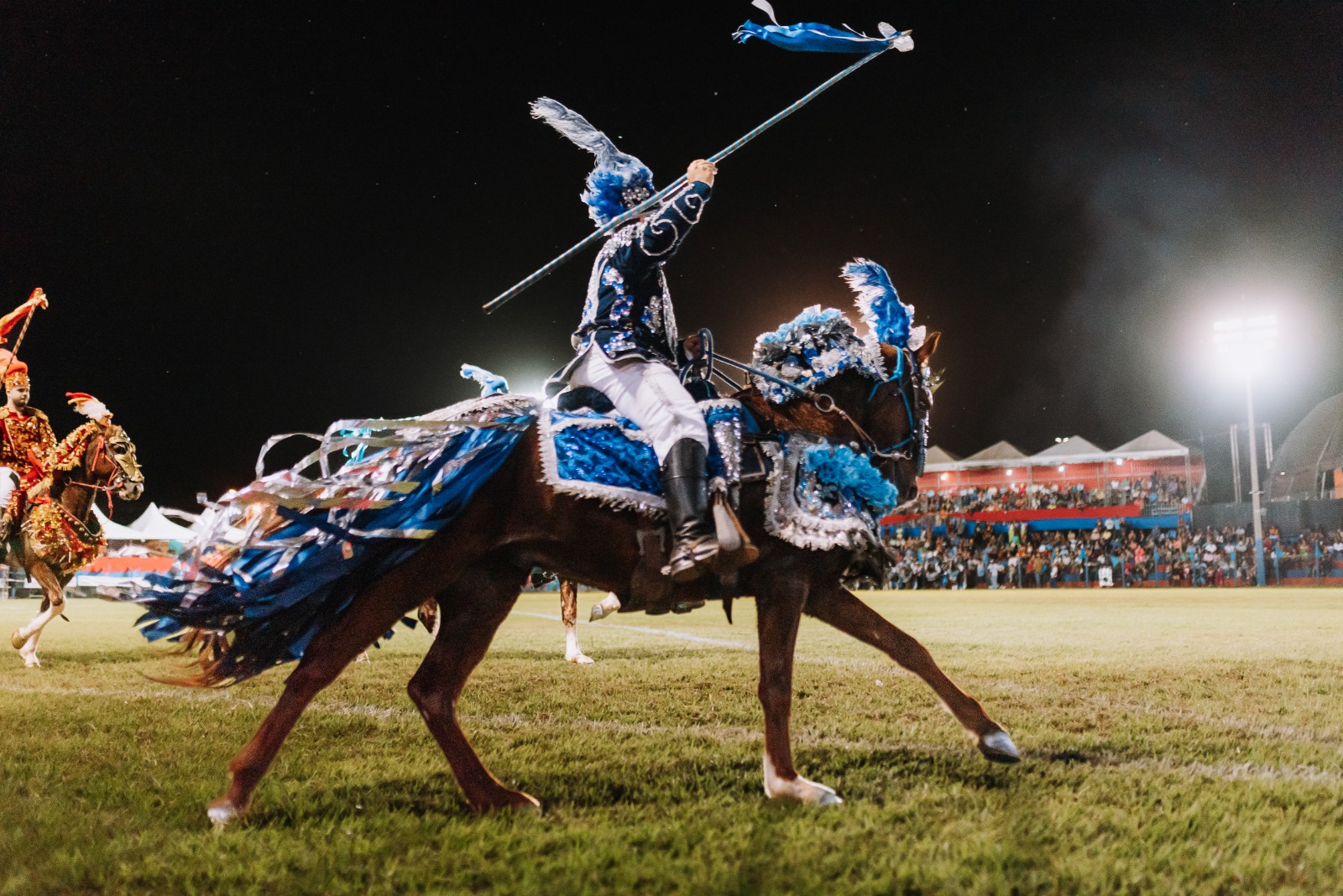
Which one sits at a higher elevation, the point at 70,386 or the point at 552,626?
Answer: the point at 70,386

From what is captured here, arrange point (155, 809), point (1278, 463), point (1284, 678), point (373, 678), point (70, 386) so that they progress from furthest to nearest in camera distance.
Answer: point (1278, 463) < point (70, 386) < point (373, 678) < point (1284, 678) < point (155, 809)

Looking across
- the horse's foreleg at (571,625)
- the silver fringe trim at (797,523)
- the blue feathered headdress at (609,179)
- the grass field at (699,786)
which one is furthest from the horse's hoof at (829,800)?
the horse's foreleg at (571,625)

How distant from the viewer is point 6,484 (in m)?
9.70

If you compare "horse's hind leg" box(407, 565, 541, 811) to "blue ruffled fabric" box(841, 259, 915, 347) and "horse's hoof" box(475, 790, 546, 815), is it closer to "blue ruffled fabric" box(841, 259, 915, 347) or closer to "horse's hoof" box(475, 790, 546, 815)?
"horse's hoof" box(475, 790, 546, 815)

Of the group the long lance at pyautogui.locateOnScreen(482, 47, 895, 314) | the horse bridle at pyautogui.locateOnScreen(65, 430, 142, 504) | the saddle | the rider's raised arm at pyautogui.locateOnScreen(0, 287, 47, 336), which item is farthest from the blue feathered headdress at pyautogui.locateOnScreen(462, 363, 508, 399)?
the rider's raised arm at pyautogui.locateOnScreen(0, 287, 47, 336)

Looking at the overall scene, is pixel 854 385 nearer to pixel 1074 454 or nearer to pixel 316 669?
pixel 316 669

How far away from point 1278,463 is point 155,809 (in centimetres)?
5316

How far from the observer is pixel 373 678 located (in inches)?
315

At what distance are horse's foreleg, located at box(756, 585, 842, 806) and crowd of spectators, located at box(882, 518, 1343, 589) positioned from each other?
2433 cm

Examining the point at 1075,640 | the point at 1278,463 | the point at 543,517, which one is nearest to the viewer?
the point at 543,517

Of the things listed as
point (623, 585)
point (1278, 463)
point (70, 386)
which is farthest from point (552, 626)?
point (1278, 463)

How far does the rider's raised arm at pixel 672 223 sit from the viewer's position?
400 centimetres

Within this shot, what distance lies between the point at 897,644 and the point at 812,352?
1483mm

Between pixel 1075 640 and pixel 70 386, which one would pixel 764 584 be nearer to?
pixel 1075 640
